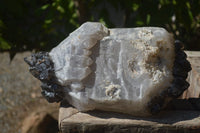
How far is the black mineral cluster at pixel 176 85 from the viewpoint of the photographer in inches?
52.1

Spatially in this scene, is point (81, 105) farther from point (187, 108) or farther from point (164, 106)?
point (187, 108)

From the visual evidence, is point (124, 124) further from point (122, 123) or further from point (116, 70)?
point (116, 70)

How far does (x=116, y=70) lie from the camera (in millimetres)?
1357

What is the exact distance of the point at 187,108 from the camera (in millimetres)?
1513

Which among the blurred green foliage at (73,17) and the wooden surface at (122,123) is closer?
the wooden surface at (122,123)

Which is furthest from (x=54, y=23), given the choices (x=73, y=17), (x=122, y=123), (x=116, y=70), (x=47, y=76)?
(x=122, y=123)

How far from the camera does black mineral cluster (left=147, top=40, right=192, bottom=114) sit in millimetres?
1324

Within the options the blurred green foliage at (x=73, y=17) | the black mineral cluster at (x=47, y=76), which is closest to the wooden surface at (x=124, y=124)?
the black mineral cluster at (x=47, y=76)

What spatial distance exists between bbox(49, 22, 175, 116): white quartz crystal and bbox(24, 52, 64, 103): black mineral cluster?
0.11ft

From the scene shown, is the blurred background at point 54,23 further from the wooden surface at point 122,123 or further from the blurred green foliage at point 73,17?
the wooden surface at point 122,123

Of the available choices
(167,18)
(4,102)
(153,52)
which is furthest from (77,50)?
(4,102)

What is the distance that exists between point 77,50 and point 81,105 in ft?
0.86

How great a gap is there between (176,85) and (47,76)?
24.4 inches

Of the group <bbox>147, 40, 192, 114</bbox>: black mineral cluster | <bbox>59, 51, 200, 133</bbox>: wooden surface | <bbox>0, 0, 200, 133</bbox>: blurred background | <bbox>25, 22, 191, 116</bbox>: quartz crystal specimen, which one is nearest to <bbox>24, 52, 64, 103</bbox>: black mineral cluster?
<bbox>25, 22, 191, 116</bbox>: quartz crystal specimen
